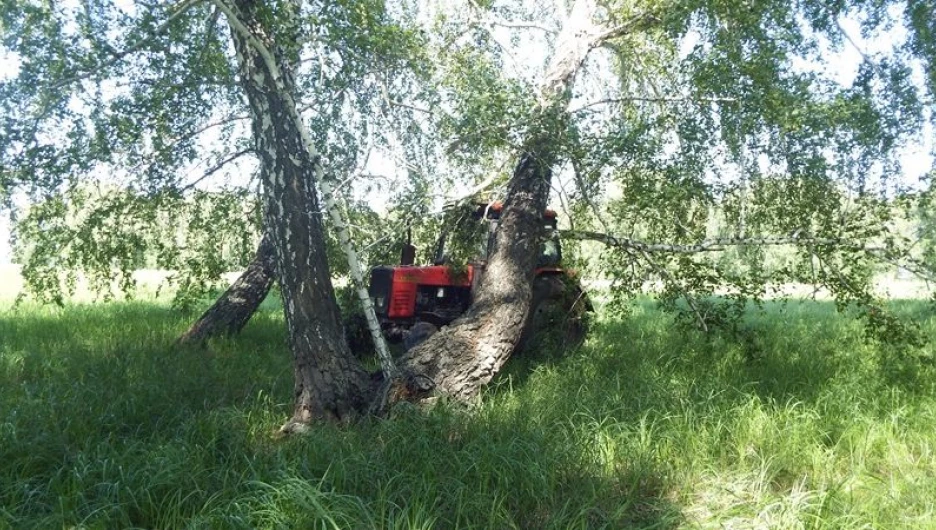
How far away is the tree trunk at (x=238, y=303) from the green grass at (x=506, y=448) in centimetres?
129

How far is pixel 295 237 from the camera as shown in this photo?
489 cm

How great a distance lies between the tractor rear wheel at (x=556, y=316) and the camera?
22.8 ft

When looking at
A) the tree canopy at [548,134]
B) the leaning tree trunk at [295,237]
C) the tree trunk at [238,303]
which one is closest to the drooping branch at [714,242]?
the tree canopy at [548,134]

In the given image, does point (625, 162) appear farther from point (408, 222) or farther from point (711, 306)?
point (408, 222)

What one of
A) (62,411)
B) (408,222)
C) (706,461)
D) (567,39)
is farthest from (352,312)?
(706,461)

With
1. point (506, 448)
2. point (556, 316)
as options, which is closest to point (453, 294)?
point (556, 316)

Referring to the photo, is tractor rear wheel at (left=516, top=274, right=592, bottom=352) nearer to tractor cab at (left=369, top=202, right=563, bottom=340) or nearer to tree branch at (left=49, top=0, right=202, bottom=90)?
tractor cab at (left=369, top=202, right=563, bottom=340)

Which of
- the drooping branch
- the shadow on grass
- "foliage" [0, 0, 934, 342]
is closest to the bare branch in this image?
"foliage" [0, 0, 934, 342]

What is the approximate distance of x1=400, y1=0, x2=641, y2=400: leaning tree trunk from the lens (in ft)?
17.7

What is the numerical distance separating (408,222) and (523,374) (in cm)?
182

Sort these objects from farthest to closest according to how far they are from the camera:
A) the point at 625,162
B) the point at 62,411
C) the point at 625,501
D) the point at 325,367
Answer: the point at 625,162 < the point at 325,367 < the point at 62,411 < the point at 625,501

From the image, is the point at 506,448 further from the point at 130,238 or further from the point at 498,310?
the point at 130,238

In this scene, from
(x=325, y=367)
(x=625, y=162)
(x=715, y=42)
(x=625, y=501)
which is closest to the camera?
(x=625, y=501)

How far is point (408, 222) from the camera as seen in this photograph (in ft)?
21.1
